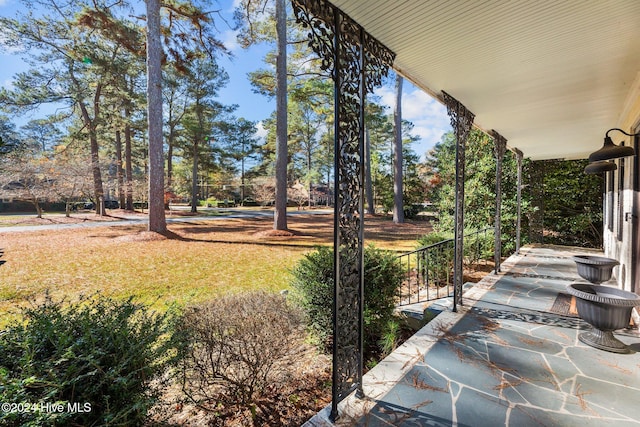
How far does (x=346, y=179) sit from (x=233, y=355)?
1.52 meters

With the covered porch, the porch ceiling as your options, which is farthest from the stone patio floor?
the porch ceiling

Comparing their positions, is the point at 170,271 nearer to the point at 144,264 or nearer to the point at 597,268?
the point at 144,264

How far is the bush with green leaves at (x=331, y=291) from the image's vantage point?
272 cm

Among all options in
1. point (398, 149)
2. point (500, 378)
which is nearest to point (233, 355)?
point (500, 378)

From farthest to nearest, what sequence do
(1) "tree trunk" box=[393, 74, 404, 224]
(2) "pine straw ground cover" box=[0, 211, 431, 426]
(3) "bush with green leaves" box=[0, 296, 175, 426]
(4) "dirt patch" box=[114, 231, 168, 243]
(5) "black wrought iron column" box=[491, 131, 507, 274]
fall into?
(1) "tree trunk" box=[393, 74, 404, 224] → (4) "dirt patch" box=[114, 231, 168, 243] → (5) "black wrought iron column" box=[491, 131, 507, 274] → (2) "pine straw ground cover" box=[0, 211, 431, 426] → (3) "bush with green leaves" box=[0, 296, 175, 426]

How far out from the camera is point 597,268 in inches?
139

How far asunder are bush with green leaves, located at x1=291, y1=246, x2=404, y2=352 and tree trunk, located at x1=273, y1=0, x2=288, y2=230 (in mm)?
7216

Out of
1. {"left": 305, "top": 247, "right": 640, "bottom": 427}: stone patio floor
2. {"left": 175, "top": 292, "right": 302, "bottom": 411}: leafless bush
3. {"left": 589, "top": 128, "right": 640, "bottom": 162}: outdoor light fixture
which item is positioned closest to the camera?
{"left": 305, "top": 247, "right": 640, "bottom": 427}: stone patio floor

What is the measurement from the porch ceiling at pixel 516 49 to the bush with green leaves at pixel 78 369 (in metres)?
2.38

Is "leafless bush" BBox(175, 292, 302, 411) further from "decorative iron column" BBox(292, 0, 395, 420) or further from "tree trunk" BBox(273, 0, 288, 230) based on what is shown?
"tree trunk" BBox(273, 0, 288, 230)

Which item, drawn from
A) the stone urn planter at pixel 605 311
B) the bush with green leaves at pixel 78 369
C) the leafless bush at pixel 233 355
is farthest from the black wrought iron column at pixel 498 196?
the bush with green leaves at pixel 78 369

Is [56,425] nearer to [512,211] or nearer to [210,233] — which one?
[512,211]

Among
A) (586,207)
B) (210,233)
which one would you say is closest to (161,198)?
(210,233)

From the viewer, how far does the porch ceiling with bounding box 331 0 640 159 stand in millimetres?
1829
